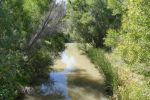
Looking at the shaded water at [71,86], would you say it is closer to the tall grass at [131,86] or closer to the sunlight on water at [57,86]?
the sunlight on water at [57,86]

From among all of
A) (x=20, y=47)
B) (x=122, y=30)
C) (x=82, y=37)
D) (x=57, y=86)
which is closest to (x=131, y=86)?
(x=122, y=30)

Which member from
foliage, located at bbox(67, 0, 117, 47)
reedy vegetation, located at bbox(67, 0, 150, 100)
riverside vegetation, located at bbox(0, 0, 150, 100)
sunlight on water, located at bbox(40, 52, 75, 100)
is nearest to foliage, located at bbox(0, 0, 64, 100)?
riverside vegetation, located at bbox(0, 0, 150, 100)

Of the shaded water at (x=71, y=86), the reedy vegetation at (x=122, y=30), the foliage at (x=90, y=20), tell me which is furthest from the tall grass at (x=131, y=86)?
the foliage at (x=90, y=20)

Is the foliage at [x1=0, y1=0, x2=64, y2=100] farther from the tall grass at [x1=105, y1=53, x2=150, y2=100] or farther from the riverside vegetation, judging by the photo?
the tall grass at [x1=105, y1=53, x2=150, y2=100]

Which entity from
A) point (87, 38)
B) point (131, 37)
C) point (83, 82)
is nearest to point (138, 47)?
point (131, 37)

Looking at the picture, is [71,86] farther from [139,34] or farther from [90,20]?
[90,20]

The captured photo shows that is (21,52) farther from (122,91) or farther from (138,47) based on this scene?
(138,47)

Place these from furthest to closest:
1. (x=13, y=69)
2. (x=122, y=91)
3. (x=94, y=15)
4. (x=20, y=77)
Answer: (x=94, y=15), (x=20, y=77), (x=13, y=69), (x=122, y=91)

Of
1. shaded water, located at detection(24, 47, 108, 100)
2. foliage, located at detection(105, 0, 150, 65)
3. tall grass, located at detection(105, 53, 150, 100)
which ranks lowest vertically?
shaded water, located at detection(24, 47, 108, 100)

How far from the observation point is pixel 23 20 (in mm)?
19000

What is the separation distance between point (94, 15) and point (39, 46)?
46.3ft

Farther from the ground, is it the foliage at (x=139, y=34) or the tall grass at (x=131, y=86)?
the foliage at (x=139, y=34)

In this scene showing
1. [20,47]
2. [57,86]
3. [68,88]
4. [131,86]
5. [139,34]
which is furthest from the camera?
[57,86]

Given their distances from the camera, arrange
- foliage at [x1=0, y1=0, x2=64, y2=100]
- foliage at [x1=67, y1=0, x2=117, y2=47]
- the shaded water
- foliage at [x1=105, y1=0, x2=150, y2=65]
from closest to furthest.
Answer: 1. foliage at [x1=105, y1=0, x2=150, y2=65]
2. foliage at [x1=0, y1=0, x2=64, y2=100]
3. the shaded water
4. foliage at [x1=67, y1=0, x2=117, y2=47]
